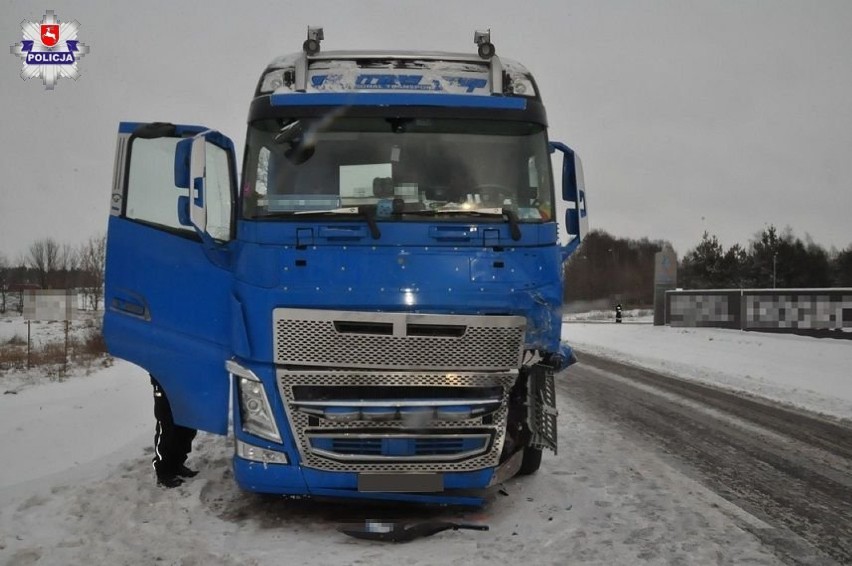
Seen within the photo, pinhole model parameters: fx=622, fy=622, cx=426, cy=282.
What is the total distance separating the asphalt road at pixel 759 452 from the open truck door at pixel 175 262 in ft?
13.0

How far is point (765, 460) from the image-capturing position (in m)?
6.04

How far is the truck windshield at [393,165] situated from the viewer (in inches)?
172

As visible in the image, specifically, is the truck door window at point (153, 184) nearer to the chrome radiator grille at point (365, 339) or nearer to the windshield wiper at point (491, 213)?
the chrome radiator grille at point (365, 339)

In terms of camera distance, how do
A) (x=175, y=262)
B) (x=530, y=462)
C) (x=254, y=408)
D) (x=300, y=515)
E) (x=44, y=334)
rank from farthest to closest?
(x=44, y=334) → (x=530, y=462) → (x=175, y=262) → (x=300, y=515) → (x=254, y=408)

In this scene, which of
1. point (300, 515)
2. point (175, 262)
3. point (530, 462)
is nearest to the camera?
point (300, 515)

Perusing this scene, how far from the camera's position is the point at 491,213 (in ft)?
14.2

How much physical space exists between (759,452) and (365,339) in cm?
472

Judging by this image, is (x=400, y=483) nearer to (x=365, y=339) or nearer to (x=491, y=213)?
(x=365, y=339)

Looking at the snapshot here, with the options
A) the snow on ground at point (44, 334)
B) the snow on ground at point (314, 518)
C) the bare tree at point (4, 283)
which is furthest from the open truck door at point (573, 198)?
the bare tree at point (4, 283)

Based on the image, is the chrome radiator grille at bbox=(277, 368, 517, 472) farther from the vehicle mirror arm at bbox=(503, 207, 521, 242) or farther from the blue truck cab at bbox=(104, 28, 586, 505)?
the vehicle mirror arm at bbox=(503, 207, 521, 242)

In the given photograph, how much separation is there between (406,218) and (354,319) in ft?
2.61

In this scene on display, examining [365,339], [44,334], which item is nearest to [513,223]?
[365,339]

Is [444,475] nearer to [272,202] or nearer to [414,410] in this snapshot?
[414,410]

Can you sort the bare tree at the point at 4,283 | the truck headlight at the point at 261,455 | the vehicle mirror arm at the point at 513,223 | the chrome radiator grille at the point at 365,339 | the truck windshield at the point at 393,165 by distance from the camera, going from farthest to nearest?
the bare tree at the point at 4,283 → the truck windshield at the point at 393,165 → the vehicle mirror arm at the point at 513,223 → the truck headlight at the point at 261,455 → the chrome radiator grille at the point at 365,339
